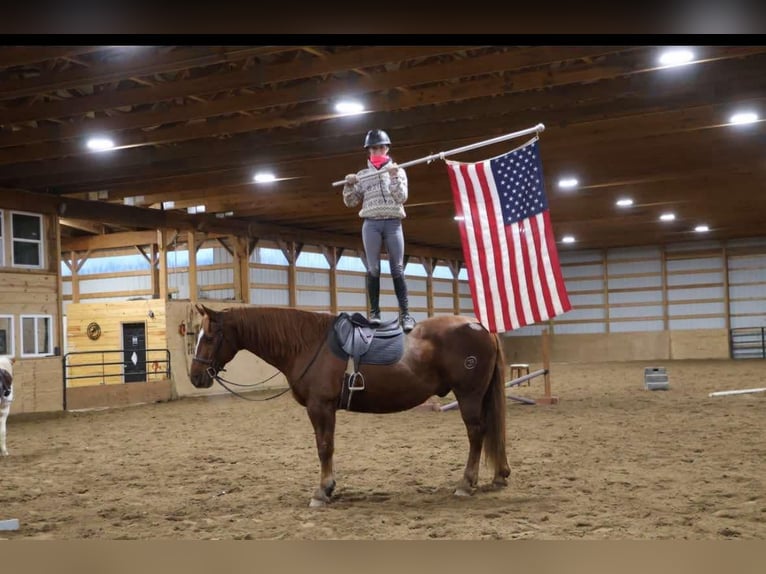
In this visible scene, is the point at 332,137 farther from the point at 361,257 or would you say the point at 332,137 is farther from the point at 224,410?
the point at 361,257

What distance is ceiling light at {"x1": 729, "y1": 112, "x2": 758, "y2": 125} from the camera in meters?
11.0

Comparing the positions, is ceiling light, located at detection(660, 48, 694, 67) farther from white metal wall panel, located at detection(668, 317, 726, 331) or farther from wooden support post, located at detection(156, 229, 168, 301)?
white metal wall panel, located at detection(668, 317, 726, 331)

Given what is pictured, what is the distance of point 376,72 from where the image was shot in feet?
31.2

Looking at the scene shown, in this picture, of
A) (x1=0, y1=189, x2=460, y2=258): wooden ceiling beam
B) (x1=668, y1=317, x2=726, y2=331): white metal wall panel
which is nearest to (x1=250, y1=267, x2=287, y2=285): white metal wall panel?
(x1=0, y1=189, x2=460, y2=258): wooden ceiling beam

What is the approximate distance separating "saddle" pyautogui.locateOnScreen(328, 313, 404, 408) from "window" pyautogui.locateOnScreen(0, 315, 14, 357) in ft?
32.9

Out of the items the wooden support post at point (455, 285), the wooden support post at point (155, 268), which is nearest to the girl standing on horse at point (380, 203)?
the wooden support post at point (155, 268)

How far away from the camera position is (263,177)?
47.2 feet

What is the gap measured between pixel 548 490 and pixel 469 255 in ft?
6.50

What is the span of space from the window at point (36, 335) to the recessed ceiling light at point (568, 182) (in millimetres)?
10511

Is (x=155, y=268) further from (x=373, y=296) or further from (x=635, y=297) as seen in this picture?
(x=635, y=297)

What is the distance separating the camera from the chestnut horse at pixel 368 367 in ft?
19.0

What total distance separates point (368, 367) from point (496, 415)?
43.4 inches

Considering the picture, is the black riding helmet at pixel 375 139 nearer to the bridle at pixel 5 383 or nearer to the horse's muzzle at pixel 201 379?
the horse's muzzle at pixel 201 379

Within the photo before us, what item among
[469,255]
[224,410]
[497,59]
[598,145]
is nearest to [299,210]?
[224,410]
